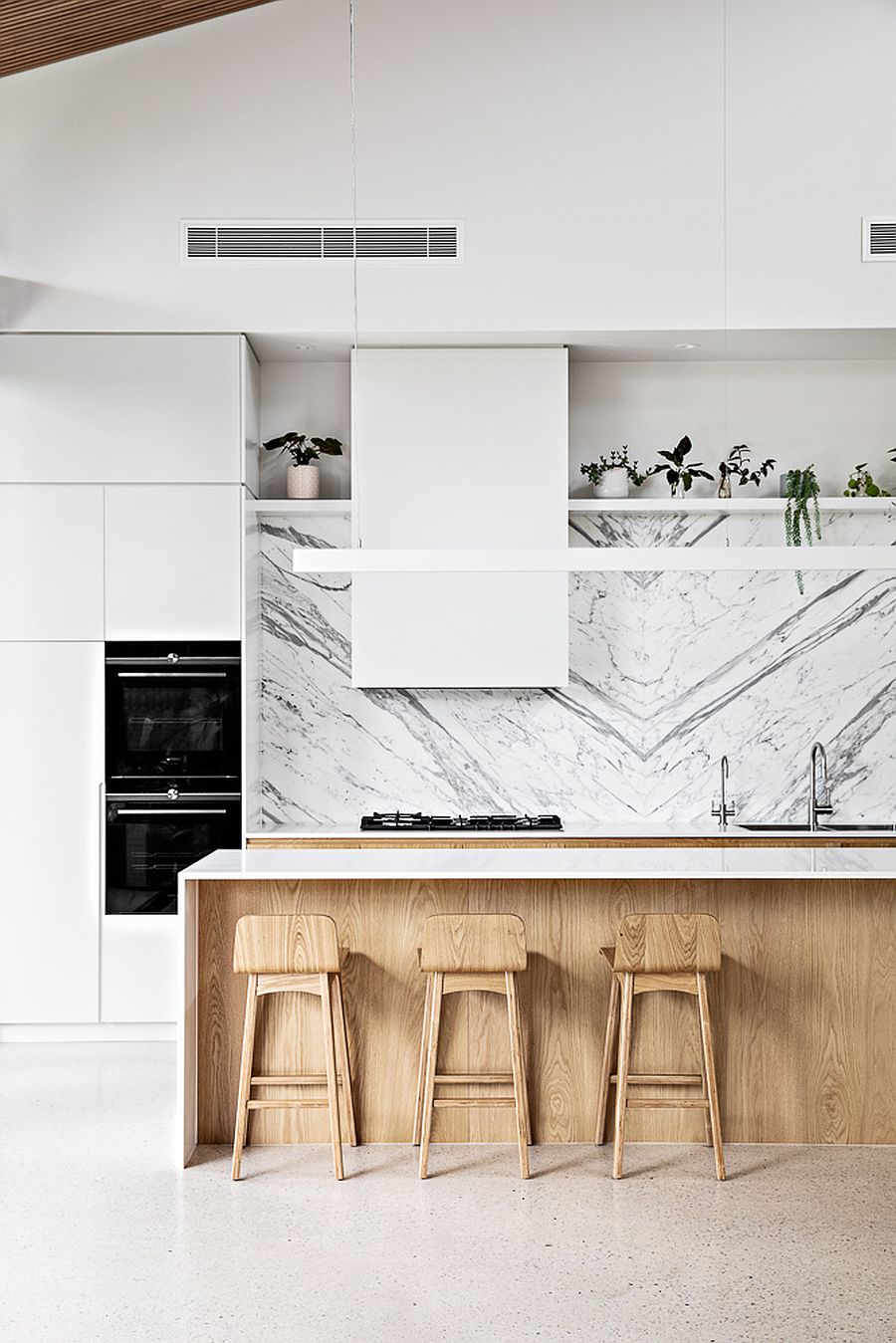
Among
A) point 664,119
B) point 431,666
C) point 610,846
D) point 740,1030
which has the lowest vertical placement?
point 740,1030

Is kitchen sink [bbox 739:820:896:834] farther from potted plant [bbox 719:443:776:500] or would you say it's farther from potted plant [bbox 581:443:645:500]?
potted plant [bbox 581:443:645:500]

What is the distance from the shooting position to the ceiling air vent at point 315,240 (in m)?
5.00

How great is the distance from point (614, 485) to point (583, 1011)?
2437 millimetres

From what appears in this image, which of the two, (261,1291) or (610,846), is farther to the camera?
(610,846)

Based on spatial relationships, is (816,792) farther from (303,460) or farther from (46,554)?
(46,554)

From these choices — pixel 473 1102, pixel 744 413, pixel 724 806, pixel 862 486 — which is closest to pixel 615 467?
pixel 744 413

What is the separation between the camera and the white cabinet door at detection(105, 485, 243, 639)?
16.6 feet

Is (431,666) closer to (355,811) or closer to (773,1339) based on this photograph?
(355,811)

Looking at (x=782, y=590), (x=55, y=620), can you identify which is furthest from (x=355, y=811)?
Result: (x=782, y=590)

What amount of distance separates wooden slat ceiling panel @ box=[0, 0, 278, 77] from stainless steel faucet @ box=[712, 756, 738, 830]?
364 centimetres

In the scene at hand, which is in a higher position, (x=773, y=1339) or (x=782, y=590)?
(x=782, y=590)

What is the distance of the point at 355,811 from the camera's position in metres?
5.54

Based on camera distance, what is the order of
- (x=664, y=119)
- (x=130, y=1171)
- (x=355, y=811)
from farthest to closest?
1. (x=355, y=811)
2. (x=664, y=119)
3. (x=130, y=1171)

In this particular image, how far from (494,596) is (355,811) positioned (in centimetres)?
115
